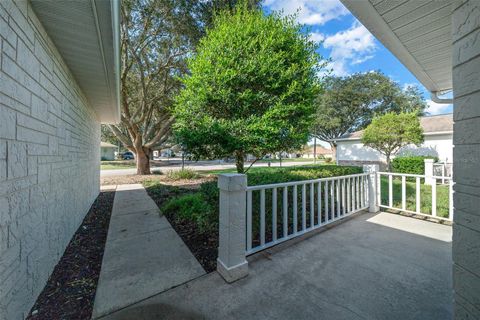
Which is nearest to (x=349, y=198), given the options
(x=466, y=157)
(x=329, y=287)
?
(x=329, y=287)

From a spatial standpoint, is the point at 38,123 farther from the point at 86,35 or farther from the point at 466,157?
the point at 466,157

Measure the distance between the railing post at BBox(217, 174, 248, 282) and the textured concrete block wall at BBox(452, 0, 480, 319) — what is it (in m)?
1.65

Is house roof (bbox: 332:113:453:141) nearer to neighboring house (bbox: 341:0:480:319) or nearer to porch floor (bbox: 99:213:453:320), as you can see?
porch floor (bbox: 99:213:453:320)

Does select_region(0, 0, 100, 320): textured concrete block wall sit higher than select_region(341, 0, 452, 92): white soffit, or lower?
lower

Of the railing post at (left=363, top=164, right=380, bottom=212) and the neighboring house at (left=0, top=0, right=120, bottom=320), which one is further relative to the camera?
the railing post at (left=363, top=164, right=380, bottom=212)

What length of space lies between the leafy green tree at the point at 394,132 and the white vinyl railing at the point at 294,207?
8.40 meters

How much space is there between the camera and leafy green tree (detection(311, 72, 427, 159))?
24.4 meters

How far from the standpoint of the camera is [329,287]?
212 cm

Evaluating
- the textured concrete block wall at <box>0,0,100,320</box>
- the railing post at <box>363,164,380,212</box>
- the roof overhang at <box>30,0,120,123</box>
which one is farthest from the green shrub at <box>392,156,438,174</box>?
the textured concrete block wall at <box>0,0,100,320</box>

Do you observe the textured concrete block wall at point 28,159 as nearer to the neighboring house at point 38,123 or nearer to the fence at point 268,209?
the neighboring house at point 38,123

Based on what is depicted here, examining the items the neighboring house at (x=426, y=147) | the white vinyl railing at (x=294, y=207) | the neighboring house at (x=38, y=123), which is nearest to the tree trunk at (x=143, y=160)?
the neighboring house at (x=38, y=123)

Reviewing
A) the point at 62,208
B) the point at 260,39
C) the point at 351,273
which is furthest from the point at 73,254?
the point at 260,39

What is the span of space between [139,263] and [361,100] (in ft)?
93.9

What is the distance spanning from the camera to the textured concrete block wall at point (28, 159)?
161 cm
